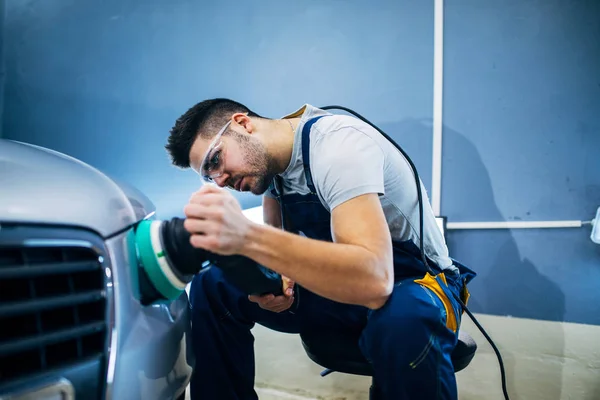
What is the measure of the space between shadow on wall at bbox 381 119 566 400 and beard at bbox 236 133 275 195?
837 mm

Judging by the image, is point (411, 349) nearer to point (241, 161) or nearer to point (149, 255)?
point (149, 255)

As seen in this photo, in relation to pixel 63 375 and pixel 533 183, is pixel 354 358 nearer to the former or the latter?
pixel 63 375

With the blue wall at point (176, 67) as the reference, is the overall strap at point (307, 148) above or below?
below

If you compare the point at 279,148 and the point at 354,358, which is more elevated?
the point at 279,148

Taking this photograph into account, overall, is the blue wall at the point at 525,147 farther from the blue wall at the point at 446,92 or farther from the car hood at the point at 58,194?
the car hood at the point at 58,194

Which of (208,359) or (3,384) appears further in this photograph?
(208,359)

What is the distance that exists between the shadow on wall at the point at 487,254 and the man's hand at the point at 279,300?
3.05 ft

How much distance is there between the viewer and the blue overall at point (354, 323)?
31.4 inches

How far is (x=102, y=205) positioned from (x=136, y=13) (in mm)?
1783

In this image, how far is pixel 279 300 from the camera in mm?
1021

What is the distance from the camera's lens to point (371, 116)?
5.82 ft

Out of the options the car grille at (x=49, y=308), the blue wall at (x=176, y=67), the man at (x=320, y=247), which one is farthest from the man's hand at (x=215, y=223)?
the blue wall at (x=176, y=67)

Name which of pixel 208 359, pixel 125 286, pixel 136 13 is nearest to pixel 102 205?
pixel 125 286

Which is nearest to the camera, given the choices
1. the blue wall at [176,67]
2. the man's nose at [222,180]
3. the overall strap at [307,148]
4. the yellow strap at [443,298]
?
the yellow strap at [443,298]
